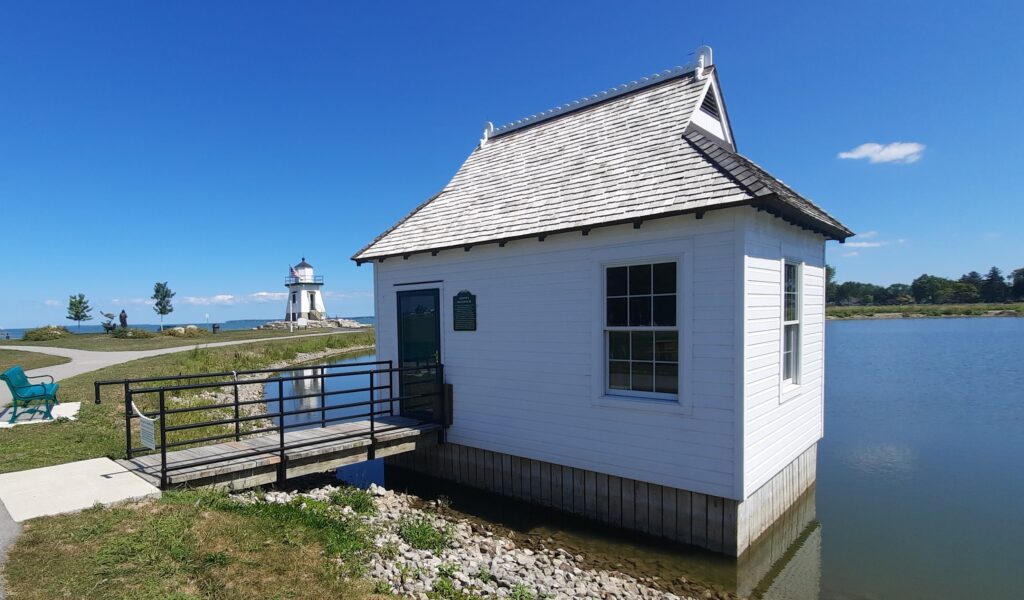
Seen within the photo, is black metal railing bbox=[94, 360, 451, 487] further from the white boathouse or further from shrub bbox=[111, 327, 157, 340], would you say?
shrub bbox=[111, 327, 157, 340]

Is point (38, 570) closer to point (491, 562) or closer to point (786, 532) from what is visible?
point (491, 562)

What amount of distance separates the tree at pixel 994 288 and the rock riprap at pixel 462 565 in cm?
13497

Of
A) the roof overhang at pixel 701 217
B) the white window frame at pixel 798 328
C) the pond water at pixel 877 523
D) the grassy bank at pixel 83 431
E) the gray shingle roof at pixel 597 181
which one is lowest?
the pond water at pixel 877 523

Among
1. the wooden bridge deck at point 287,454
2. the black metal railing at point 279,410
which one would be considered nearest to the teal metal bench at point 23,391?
the black metal railing at point 279,410

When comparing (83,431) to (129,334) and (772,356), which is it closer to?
(772,356)

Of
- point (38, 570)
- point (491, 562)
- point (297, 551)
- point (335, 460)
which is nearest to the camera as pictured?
point (38, 570)

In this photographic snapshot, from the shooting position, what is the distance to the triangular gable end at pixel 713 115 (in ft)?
27.6

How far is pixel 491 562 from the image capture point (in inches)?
221

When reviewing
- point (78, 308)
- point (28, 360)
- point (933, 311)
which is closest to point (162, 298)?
point (78, 308)

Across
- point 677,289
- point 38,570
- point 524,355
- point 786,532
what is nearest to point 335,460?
point 524,355

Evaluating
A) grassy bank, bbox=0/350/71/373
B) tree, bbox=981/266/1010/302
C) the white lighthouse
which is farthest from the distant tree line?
grassy bank, bbox=0/350/71/373

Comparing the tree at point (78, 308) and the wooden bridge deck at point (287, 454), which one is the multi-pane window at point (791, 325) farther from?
the tree at point (78, 308)

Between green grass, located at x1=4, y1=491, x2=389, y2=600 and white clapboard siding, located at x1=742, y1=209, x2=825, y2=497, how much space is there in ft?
15.4

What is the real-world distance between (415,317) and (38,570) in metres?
6.29
